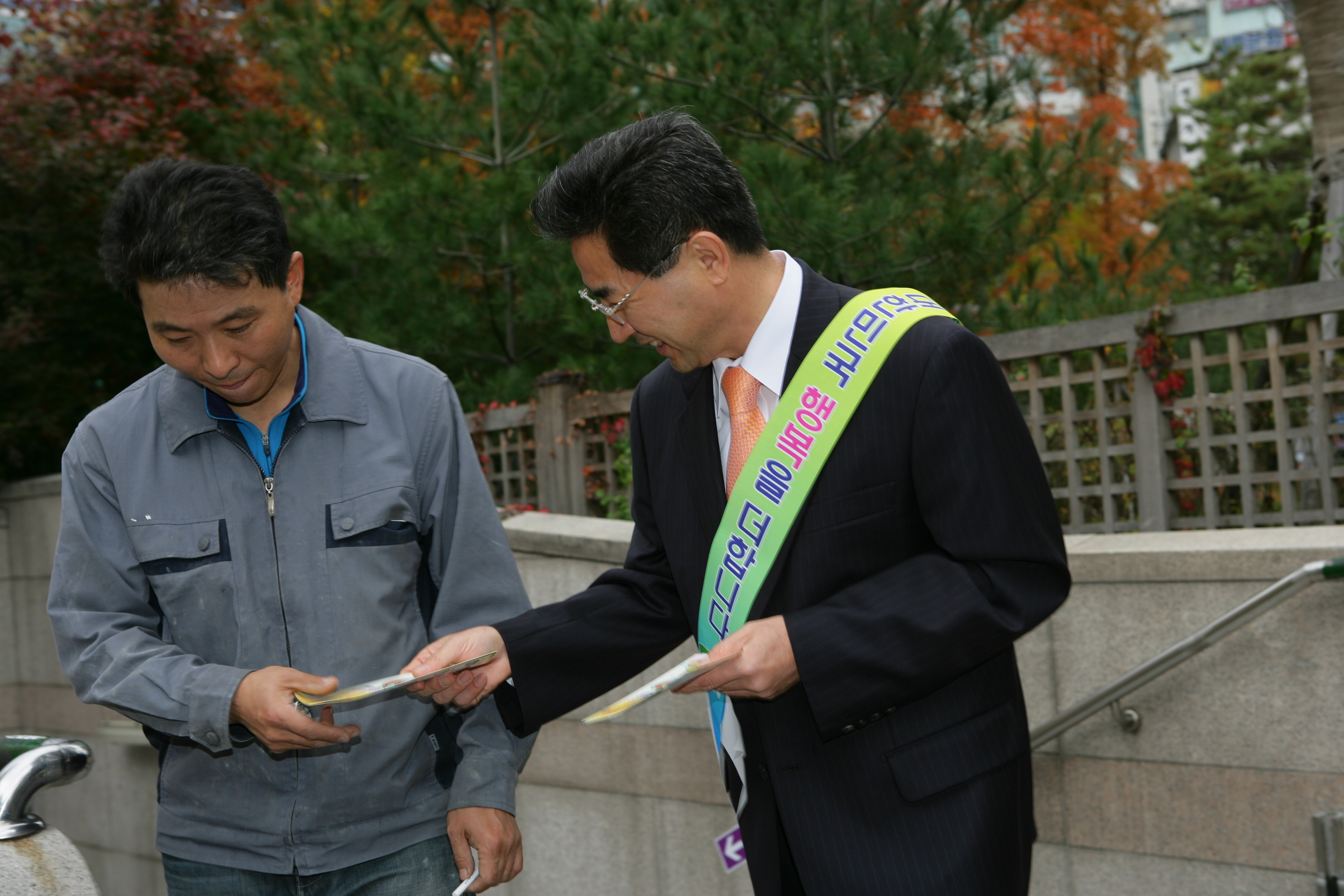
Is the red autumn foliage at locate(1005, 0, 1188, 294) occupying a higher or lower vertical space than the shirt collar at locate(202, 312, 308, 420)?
higher

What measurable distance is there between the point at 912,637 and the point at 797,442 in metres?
0.38

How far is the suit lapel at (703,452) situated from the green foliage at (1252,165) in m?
13.7

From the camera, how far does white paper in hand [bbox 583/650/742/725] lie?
1.71 metres

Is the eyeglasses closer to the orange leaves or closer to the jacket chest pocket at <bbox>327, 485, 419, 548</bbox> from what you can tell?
the jacket chest pocket at <bbox>327, 485, 419, 548</bbox>

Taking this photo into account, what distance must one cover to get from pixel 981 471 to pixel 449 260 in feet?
21.9

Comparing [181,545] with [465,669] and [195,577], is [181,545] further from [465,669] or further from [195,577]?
[465,669]

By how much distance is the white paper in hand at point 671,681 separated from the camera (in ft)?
5.62

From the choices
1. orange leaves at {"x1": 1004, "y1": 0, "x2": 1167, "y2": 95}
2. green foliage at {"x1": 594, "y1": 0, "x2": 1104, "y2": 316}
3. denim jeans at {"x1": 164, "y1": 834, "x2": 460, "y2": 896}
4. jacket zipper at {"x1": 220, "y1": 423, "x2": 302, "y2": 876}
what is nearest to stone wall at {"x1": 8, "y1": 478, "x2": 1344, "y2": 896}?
Result: denim jeans at {"x1": 164, "y1": 834, "x2": 460, "y2": 896}

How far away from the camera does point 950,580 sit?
5.74 feet

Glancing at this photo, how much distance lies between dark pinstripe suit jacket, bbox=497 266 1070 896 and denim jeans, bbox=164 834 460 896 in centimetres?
61

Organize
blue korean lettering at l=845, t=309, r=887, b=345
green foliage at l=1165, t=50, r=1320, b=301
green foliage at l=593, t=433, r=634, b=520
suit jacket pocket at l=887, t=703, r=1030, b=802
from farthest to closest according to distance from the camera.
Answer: green foliage at l=1165, t=50, r=1320, b=301 → green foliage at l=593, t=433, r=634, b=520 → blue korean lettering at l=845, t=309, r=887, b=345 → suit jacket pocket at l=887, t=703, r=1030, b=802

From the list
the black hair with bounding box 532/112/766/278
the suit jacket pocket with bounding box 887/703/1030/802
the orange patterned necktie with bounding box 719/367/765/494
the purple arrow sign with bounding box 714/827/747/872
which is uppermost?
the black hair with bounding box 532/112/766/278

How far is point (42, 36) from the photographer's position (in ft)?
28.0

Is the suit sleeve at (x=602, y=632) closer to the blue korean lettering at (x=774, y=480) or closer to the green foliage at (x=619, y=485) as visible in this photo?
the blue korean lettering at (x=774, y=480)
